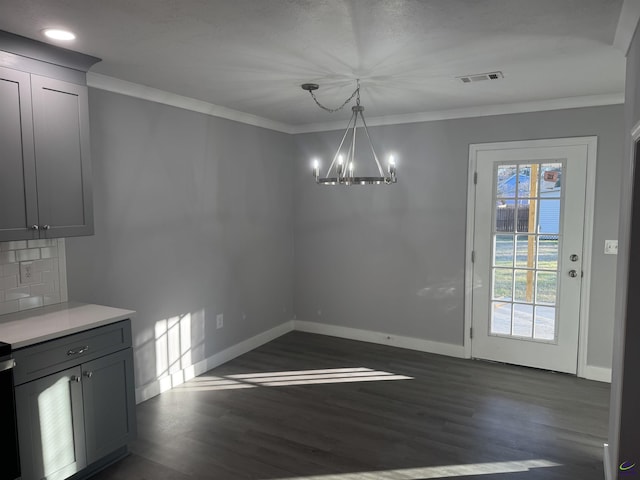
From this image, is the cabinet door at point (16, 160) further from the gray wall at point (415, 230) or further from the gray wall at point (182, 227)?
the gray wall at point (415, 230)

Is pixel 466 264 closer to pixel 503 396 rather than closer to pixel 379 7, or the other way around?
pixel 503 396

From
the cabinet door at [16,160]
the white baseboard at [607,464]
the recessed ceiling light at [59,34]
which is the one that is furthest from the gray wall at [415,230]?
the cabinet door at [16,160]

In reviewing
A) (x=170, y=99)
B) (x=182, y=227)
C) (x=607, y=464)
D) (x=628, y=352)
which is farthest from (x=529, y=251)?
(x=170, y=99)

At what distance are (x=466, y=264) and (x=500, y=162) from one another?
40.6 inches

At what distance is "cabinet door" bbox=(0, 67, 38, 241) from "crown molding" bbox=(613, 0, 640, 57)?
304 cm

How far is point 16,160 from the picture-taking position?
2.45 meters

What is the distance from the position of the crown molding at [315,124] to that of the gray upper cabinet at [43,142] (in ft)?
1.58

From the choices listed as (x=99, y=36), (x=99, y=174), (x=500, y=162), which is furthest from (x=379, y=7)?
(x=500, y=162)

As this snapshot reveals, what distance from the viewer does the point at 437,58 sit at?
110 inches

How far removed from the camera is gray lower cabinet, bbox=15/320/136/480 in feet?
7.43

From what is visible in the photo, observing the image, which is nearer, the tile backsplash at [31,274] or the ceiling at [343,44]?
the ceiling at [343,44]

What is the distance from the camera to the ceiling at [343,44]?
6.83 ft

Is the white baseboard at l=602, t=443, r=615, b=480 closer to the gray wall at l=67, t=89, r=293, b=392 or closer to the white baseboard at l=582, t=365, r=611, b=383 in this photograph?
the white baseboard at l=582, t=365, r=611, b=383

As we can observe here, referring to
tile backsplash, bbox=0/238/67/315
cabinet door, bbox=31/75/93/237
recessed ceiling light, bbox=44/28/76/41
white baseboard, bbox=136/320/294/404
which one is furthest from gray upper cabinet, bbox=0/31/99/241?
white baseboard, bbox=136/320/294/404
